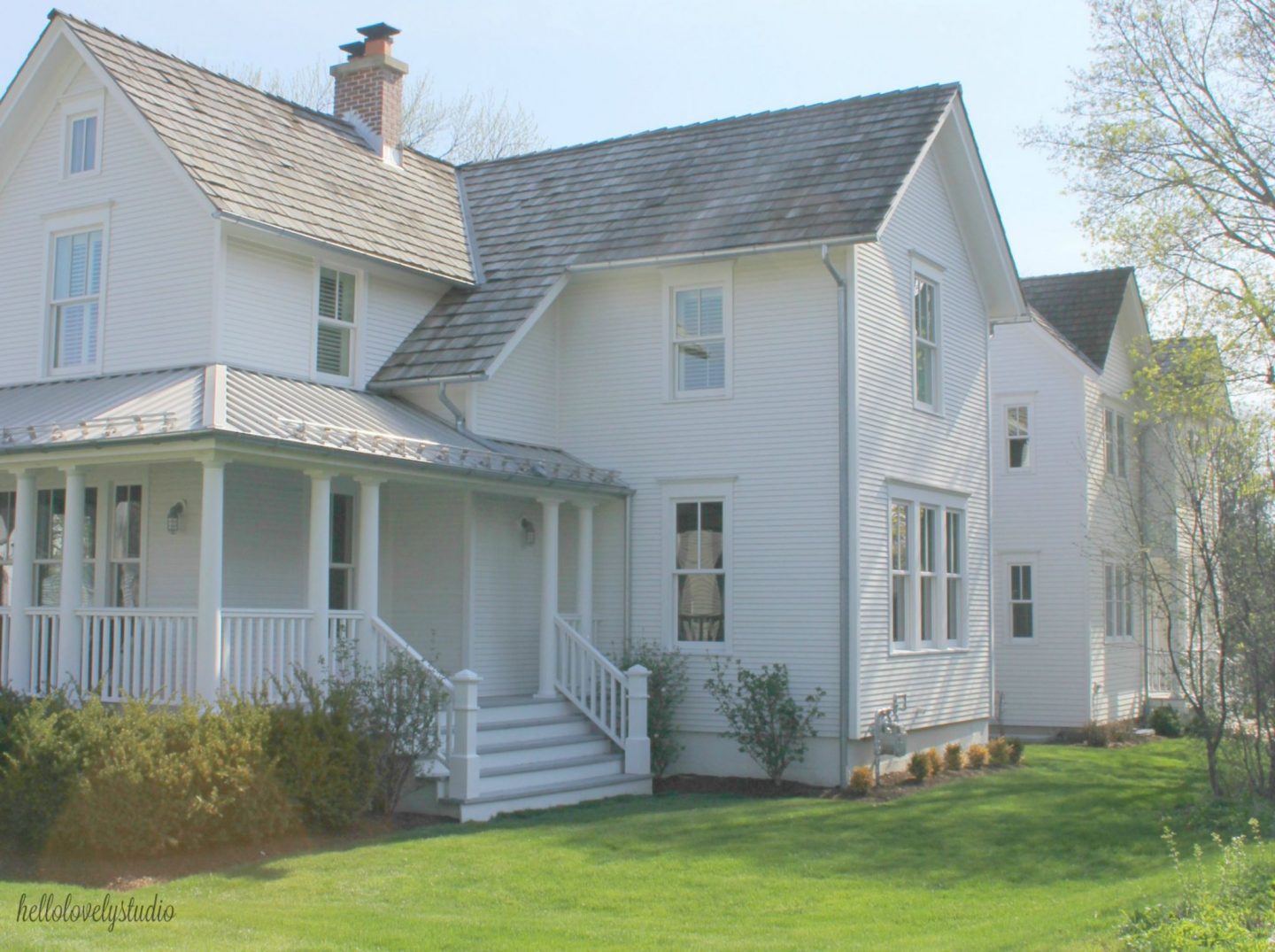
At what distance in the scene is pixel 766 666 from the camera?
674 inches

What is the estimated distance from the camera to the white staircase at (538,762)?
14.4 m

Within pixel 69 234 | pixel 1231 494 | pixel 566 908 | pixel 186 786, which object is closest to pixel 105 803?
pixel 186 786

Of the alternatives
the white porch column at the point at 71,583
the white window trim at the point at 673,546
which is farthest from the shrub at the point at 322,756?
the white window trim at the point at 673,546

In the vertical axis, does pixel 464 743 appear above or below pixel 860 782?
above

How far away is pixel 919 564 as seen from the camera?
19.1 metres

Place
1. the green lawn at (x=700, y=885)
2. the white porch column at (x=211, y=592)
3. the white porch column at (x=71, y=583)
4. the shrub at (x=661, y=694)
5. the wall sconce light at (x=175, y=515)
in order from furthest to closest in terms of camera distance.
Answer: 1. the shrub at (x=661, y=694)
2. the wall sconce light at (x=175, y=515)
3. the white porch column at (x=71, y=583)
4. the white porch column at (x=211, y=592)
5. the green lawn at (x=700, y=885)

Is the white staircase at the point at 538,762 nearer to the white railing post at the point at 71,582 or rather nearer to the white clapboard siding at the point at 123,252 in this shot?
the white railing post at the point at 71,582

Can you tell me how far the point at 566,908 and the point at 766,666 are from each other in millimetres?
7090

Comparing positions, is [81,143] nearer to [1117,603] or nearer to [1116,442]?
[1116,442]

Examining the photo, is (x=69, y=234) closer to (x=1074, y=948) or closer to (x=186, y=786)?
(x=186, y=786)

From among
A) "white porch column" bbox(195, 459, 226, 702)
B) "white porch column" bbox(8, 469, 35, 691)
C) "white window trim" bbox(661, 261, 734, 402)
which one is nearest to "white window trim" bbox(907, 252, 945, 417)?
"white window trim" bbox(661, 261, 734, 402)

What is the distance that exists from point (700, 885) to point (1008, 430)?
1688 centimetres

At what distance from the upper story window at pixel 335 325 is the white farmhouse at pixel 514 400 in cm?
4

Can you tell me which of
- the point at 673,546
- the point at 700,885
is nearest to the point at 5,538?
the point at 673,546
